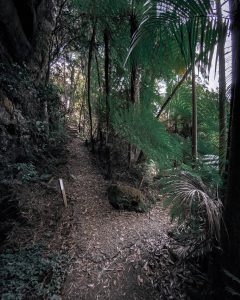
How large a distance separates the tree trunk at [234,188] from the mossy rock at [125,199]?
2.43m

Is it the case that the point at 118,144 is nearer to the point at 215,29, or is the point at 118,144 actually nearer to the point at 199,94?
the point at 199,94

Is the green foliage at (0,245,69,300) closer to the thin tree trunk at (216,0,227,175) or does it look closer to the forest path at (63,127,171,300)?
the forest path at (63,127,171,300)

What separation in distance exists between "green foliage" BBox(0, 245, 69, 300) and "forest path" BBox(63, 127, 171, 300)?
0.15m

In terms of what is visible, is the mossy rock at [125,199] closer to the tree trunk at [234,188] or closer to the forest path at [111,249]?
the forest path at [111,249]

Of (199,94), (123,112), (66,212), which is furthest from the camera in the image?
(199,94)

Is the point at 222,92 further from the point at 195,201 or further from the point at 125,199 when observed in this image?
the point at 125,199

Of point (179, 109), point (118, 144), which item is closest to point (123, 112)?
point (118, 144)

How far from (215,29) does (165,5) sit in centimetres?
38

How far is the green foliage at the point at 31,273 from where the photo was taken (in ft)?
7.89

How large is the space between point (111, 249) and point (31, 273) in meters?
1.01

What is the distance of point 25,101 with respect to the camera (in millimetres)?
4504

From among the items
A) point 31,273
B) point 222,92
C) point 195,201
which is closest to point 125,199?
point 31,273

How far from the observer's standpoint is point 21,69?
3.92 meters

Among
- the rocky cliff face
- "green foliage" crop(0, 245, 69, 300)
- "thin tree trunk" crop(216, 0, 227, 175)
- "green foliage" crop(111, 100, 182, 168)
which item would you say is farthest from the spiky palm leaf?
the rocky cliff face
